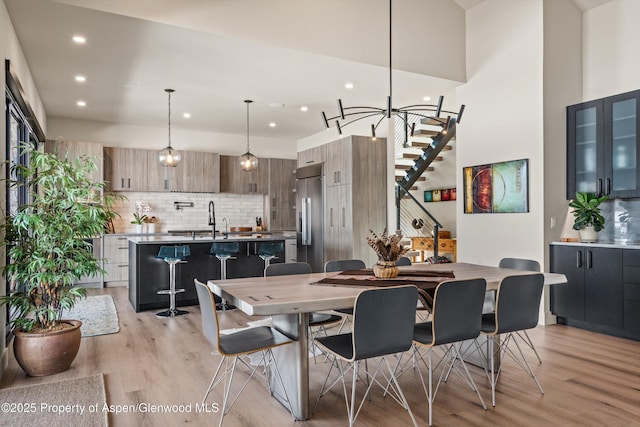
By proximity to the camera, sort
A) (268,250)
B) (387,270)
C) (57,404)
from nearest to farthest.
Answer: (57,404) < (387,270) < (268,250)

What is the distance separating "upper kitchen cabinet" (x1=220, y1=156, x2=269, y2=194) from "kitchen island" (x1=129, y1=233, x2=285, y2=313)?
123 inches

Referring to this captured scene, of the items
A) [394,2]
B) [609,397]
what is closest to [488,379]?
[609,397]

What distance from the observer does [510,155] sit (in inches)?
210

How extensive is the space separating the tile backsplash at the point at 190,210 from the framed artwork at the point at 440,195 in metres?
3.55

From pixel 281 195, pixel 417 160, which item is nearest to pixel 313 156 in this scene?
pixel 281 195

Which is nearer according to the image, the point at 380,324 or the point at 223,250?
the point at 380,324

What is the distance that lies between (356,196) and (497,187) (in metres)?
2.29

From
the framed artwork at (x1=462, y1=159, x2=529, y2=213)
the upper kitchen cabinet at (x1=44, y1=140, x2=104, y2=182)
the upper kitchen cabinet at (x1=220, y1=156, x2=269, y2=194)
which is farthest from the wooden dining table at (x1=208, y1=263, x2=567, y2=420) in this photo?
the upper kitchen cabinet at (x1=220, y1=156, x2=269, y2=194)

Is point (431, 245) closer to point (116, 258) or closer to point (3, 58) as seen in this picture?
point (116, 258)

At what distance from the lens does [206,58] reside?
195 inches

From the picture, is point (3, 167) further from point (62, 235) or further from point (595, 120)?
point (595, 120)

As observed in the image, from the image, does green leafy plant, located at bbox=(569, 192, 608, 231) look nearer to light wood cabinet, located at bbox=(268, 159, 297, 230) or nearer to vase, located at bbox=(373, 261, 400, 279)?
vase, located at bbox=(373, 261, 400, 279)

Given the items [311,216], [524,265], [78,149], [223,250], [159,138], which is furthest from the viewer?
[159,138]

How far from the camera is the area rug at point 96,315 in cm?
470
